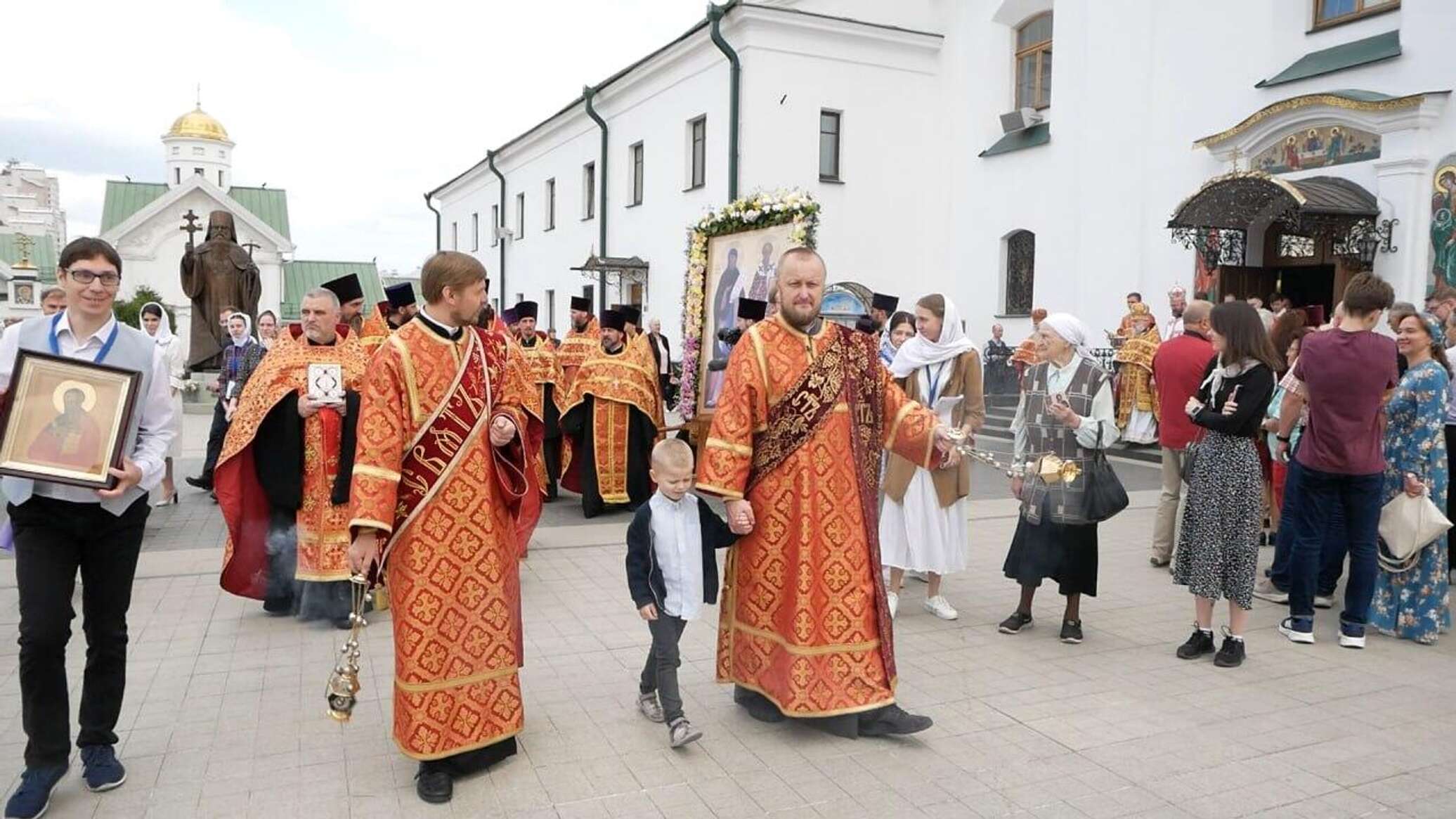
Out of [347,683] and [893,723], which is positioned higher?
[347,683]

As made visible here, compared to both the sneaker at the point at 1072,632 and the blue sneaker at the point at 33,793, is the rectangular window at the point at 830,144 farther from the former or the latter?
the blue sneaker at the point at 33,793

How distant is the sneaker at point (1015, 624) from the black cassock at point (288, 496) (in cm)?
364

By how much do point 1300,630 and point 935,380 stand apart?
2.38m

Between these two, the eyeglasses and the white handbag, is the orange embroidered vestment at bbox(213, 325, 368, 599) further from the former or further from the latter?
the white handbag

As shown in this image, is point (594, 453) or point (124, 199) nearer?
point (594, 453)

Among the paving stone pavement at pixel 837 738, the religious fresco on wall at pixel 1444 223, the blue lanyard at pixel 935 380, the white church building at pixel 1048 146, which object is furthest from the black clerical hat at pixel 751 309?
the religious fresco on wall at pixel 1444 223

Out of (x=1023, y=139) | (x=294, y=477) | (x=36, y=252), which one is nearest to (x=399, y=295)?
(x=294, y=477)

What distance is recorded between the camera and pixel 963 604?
661 centimetres

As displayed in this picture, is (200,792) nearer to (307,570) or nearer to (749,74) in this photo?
(307,570)

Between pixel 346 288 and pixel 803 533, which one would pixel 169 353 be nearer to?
pixel 346 288

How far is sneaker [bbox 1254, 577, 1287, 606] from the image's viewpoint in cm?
678

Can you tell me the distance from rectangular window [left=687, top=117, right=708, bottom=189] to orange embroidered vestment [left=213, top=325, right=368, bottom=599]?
15.9 metres

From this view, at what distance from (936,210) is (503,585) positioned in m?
18.0

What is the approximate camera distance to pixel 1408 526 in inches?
230
